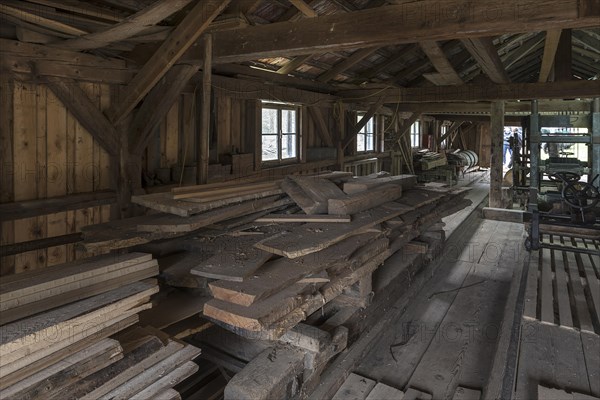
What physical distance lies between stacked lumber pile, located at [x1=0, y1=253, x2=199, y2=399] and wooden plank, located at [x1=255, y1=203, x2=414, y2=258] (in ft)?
2.69

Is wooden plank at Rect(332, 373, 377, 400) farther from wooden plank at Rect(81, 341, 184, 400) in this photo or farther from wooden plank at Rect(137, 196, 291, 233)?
wooden plank at Rect(137, 196, 291, 233)

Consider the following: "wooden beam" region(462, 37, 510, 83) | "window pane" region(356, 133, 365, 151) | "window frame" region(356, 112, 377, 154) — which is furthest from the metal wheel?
"window pane" region(356, 133, 365, 151)

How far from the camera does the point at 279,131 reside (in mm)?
8008

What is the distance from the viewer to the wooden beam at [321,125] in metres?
8.70

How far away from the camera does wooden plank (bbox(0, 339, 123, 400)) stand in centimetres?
188

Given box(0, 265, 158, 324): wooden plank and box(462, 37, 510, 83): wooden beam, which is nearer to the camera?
box(0, 265, 158, 324): wooden plank

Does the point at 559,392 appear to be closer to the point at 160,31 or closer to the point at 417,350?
the point at 417,350

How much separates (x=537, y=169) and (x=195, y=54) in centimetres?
557

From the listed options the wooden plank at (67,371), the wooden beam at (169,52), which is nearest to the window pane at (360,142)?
the wooden beam at (169,52)

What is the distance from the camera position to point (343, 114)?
31.9ft

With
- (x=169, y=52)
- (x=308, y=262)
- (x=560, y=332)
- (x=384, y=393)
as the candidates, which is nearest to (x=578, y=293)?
(x=560, y=332)

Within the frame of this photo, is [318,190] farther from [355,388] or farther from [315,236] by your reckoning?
[355,388]

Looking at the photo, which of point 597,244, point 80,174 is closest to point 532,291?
point 597,244

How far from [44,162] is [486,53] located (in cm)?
510
